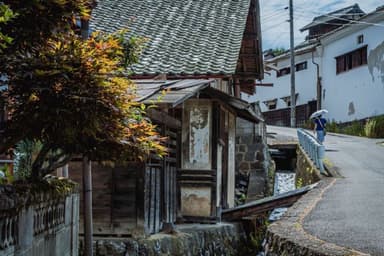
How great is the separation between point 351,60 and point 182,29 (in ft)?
69.7

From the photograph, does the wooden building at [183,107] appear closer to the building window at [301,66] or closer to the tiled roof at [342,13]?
the building window at [301,66]

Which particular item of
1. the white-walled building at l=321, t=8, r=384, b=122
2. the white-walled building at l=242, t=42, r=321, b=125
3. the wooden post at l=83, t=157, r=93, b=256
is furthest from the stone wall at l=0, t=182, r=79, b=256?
the white-walled building at l=242, t=42, r=321, b=125

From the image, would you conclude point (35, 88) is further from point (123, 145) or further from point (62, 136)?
point (123, 145)

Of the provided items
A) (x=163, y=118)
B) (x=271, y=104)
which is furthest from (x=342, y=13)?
(x=163, y=118)

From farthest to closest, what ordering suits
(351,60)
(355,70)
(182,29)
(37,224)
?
(351,60) < (355,70) < (182,29) < (37,224)

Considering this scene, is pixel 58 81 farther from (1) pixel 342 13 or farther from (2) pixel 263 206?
(1) pixel 342 13

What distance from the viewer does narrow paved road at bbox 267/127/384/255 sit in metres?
7.10

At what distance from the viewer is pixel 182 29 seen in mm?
17062

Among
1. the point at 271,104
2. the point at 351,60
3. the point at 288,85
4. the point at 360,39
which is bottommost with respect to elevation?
the point at 271,104

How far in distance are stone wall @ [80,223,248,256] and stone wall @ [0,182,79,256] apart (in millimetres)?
2931

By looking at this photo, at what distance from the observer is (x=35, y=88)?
14.4 feet

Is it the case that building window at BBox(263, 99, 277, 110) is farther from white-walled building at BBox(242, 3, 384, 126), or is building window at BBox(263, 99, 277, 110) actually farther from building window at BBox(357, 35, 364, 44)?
building window at BBox(357, 35, 364, 44)

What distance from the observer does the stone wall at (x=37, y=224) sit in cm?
436

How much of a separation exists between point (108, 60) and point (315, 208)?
673cm
